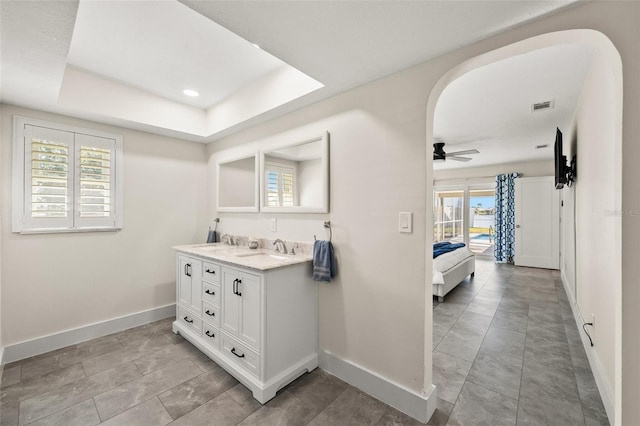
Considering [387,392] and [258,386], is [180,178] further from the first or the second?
[387,392]

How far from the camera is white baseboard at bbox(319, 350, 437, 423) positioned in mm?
1699

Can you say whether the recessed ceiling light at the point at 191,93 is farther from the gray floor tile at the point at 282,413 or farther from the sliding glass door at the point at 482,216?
the sliding glass door at the point at 482,216

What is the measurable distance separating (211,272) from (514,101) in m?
3.65

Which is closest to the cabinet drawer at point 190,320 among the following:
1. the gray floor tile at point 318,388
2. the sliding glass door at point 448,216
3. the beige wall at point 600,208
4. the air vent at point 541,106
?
the gray floor tile at point 318,388

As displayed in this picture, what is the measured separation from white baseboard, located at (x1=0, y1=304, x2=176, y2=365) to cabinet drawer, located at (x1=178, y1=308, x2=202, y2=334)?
→ 0.62 m

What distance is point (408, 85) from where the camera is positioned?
179 centimetres

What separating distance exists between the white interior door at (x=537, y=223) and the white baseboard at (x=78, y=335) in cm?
720

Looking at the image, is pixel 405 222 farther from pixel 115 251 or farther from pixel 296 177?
pixel 115 251

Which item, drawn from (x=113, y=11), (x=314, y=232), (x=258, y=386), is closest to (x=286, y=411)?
(x=258, y=386)

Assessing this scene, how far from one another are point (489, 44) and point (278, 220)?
81.5 inches

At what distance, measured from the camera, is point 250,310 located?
2000 mm

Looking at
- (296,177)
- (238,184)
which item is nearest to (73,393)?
(238,184)

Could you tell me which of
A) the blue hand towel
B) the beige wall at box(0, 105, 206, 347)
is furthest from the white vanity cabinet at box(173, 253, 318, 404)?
the beige wall at box(0, 105, 206, 347)

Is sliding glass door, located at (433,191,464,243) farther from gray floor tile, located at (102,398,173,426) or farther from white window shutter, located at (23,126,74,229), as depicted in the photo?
white window shutter, located at (23,126,74,229)
